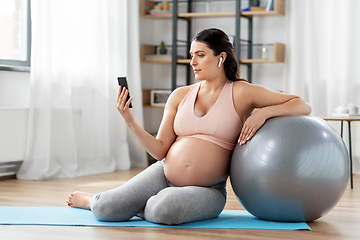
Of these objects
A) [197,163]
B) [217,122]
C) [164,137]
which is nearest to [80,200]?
[164,137]

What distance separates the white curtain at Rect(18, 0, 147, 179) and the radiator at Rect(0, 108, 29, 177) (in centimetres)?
8

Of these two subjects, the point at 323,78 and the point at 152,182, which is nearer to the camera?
the point at 152,182

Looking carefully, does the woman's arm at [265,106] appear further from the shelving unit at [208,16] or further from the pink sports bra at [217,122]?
the shelving unit at [208,16]

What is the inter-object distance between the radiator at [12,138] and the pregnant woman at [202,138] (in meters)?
1.56

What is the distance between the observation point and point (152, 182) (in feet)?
7.96

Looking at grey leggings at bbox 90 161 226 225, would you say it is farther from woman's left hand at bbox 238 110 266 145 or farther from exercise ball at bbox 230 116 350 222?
woman's left hand at bbox 238 110 266 145

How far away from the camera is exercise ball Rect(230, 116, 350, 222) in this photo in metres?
2.17

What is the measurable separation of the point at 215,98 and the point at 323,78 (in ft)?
7.65

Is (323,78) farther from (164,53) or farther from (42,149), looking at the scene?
(42,149)

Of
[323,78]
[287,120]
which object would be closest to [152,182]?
[287,120]

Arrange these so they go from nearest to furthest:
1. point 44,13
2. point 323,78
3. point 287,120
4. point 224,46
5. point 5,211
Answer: point 287,120 → point 224,46 → point 5,211 → point 44,13 → point 323,78

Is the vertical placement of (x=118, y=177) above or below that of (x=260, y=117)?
below

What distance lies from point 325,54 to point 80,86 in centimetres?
210

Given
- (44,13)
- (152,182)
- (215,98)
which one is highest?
(44,13)
